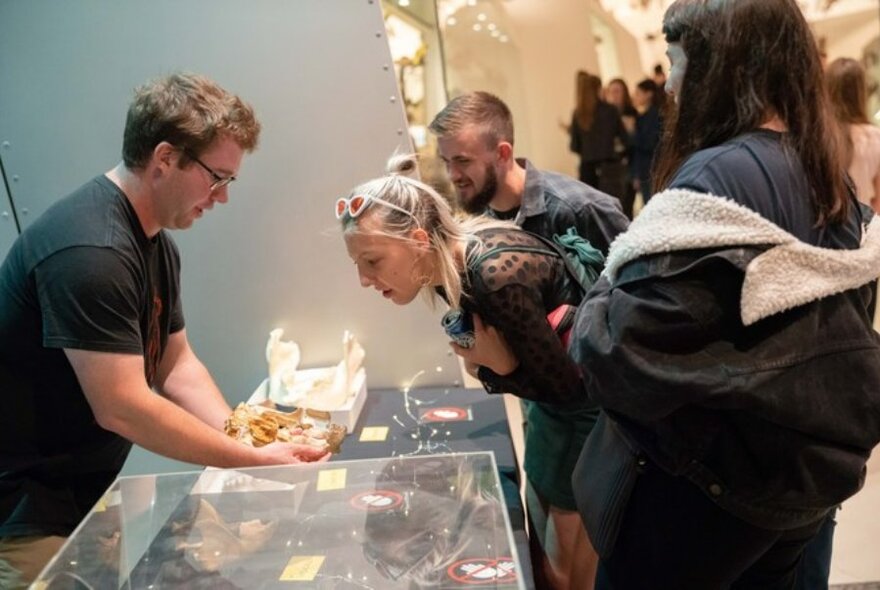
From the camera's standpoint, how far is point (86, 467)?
148 cm

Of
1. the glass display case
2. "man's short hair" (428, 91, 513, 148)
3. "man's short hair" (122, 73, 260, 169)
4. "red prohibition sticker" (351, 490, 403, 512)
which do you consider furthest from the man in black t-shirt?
"man's short hair" (428, 91, 513, 148)

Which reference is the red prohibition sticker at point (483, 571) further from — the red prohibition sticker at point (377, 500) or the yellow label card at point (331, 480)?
the yellow label card at point (331, 480)

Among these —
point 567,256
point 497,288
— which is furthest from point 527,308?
point 567,256

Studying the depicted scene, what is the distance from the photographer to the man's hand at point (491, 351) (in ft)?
4.81

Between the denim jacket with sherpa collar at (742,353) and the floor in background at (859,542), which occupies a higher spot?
the denim jacket with sherpa collar at (742,353)

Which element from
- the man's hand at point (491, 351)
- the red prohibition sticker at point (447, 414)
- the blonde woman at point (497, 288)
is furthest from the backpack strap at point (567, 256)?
the red prohibition sticker at point (447, 414)

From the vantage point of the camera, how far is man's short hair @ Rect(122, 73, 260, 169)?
57.1 inches

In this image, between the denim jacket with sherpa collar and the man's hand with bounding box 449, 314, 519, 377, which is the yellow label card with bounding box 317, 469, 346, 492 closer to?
the man's hand with bounding box 449, 314, 519, 377

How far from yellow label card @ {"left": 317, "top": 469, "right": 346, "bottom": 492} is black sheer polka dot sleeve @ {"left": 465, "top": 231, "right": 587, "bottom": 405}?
391 mm

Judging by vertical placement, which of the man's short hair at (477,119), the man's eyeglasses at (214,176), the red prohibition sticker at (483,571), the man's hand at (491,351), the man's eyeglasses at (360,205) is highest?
the man's eyeglasses at (214,176)

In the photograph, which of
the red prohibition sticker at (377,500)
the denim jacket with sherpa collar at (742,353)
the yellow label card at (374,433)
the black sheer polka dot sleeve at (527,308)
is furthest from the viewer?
the yellow label card at (374,433)

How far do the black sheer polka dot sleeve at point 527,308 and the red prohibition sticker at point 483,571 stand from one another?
47 centimetres

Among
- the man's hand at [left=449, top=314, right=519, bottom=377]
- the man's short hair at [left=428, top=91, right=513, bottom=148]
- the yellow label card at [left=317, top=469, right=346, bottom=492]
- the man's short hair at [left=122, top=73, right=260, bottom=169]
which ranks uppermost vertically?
the man's short hair at [left=122, top=73, right=260, bottom=169]

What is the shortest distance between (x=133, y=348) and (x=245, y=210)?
106 cm
